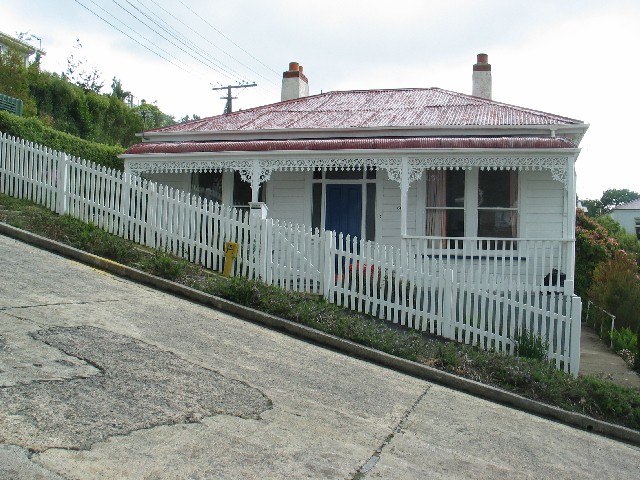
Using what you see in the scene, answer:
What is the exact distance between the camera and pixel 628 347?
427 inches

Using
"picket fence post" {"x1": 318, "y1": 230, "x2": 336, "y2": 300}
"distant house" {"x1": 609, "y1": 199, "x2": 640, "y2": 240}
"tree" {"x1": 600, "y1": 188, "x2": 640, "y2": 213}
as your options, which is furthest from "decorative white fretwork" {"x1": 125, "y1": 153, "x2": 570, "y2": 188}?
"tree" {"x1": 600, "y1": 188, "x2": 640, "y2": 213}

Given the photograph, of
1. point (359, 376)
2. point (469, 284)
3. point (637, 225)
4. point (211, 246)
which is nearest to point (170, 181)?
point (211, 246)

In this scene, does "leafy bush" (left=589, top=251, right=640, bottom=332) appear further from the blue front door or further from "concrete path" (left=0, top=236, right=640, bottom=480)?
"concrete path" (left=0, top=236, right=640, bottom=480)

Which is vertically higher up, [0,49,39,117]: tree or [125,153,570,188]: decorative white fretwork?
[0,49,39,117]: tree

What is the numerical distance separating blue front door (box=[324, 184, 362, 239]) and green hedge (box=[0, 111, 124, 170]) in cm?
692

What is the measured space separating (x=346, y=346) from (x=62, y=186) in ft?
21.2

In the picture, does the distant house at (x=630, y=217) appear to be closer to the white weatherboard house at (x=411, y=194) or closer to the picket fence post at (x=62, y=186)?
the white weatherboard house at (x=411, y=194)

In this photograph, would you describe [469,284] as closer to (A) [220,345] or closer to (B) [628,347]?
(B) [628,347]

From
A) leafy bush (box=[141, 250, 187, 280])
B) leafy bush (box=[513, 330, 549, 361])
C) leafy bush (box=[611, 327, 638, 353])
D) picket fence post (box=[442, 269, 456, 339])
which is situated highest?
leafy bush (box=[141, 250, 187, 280])

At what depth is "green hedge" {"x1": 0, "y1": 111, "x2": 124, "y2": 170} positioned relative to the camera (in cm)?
1423

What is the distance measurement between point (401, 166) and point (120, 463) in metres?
9.48

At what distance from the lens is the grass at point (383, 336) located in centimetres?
758

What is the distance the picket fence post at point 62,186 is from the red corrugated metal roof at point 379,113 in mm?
4112

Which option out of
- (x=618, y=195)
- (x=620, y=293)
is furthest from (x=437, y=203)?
(x=618, y=195)
